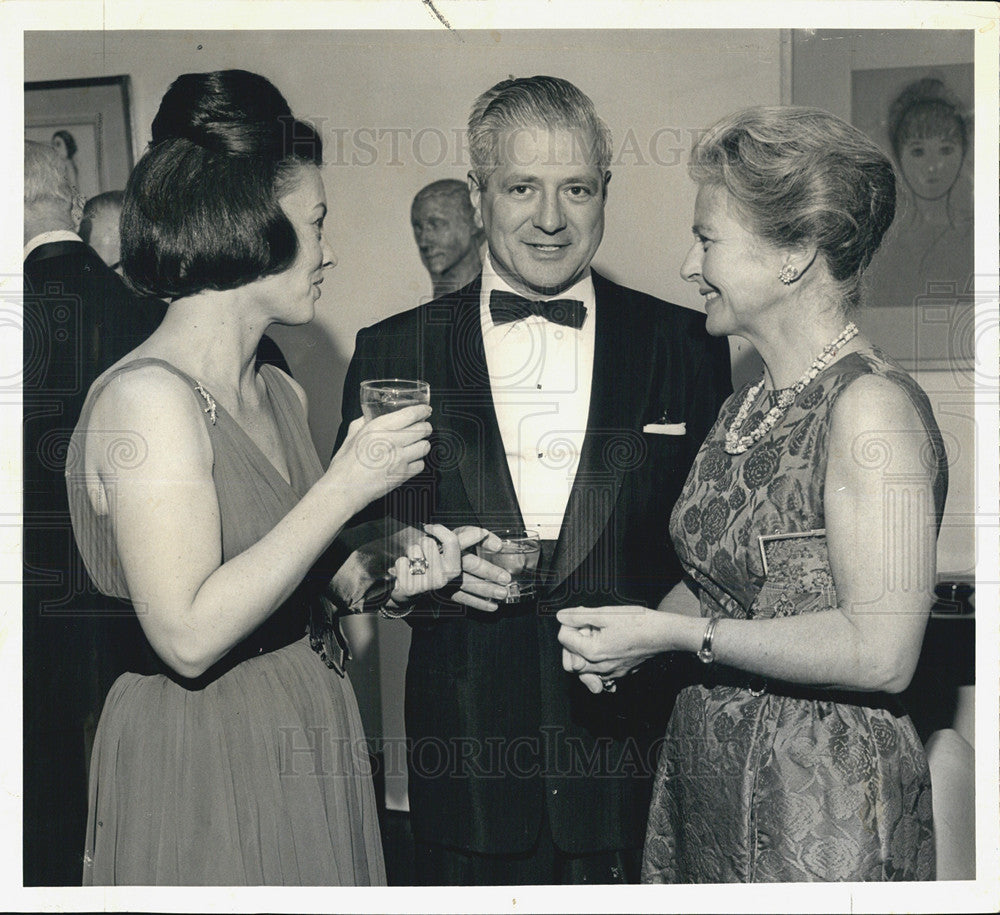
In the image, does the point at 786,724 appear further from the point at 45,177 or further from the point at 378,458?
the point at 45,177

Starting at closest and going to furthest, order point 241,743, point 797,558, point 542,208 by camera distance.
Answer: point 797,558, point 241,743, point 542,208

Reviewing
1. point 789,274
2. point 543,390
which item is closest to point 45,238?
point 543,390

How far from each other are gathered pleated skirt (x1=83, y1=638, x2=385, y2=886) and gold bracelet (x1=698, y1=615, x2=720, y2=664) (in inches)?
32.3

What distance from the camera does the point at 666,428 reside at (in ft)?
7.60

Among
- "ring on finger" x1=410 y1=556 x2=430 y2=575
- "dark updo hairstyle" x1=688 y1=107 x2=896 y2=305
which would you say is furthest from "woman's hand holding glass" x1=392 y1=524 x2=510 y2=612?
"dark updo hairstyle" x1=688 y1=107 x2=896 y2=305

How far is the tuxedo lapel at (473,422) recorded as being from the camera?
2.29 metres

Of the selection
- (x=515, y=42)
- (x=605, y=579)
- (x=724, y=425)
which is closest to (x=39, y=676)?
(x=605, y=579)

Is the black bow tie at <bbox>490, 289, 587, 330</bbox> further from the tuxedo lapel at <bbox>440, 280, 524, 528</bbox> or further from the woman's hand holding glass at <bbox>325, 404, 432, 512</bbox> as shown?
the woman's hand holding glass at <bbox>325, 404, 432, 512</bbox>

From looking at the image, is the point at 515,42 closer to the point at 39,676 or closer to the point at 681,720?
the point at 681,720

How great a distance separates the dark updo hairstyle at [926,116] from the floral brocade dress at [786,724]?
65 cm

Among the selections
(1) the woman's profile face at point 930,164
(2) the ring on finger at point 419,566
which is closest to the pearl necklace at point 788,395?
(1) the woman's profile face at point 930,164

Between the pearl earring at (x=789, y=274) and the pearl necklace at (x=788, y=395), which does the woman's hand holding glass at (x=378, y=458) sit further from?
the pearl earring at (x=789, y=274)

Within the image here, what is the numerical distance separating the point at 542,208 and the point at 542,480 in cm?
62
